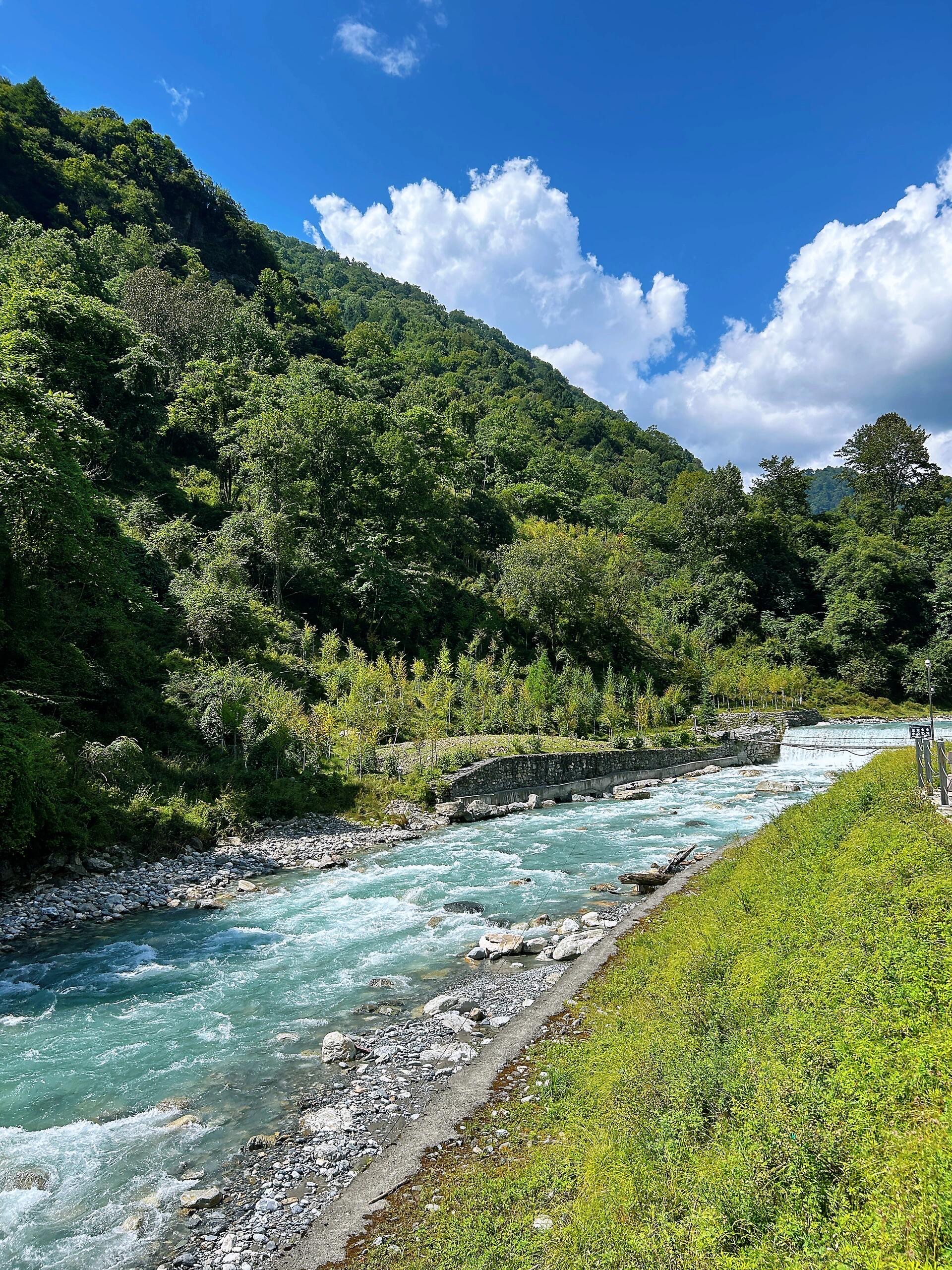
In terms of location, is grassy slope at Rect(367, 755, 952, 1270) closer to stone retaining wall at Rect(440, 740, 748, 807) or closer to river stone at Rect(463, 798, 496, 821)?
river stone at Rect(463, 798, 496, 821)

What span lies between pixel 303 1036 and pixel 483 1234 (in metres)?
4.98

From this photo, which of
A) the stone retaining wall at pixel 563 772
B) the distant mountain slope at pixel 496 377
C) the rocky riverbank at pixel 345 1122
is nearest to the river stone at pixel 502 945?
the rocky riverbank at pixel 345 1122

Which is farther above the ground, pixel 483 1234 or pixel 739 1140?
pixel 739 1140

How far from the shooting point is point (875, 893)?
6547 millimetres

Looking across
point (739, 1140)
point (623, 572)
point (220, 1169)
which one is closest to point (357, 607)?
point (623, 572)

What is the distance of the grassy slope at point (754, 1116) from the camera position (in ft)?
11.2

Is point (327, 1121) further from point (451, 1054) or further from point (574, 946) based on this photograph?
point (574, 946)

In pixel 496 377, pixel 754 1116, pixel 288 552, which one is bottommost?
pixel 754 1116

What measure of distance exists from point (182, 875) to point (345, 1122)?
1035 centimetres

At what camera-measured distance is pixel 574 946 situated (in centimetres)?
1075

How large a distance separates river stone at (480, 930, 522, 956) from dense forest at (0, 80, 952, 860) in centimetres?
923

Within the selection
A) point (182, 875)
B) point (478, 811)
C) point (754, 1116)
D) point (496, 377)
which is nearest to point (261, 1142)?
point (754, 1116)

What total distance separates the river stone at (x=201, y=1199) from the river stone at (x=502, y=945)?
5.88m

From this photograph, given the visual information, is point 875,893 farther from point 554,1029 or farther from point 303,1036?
point 303,1036
